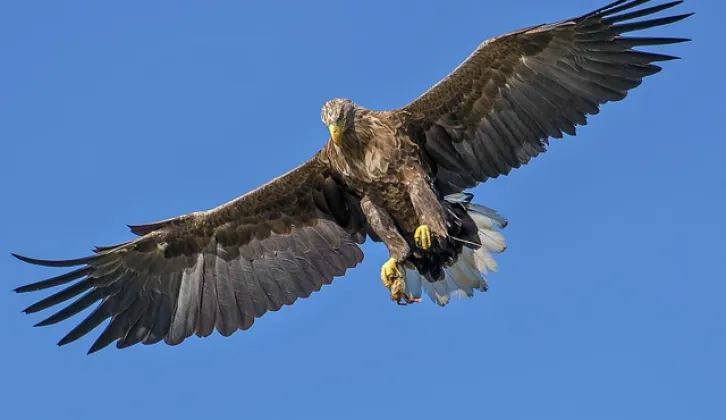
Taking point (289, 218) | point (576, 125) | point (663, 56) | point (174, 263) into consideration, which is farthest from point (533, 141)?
point (174, 263)

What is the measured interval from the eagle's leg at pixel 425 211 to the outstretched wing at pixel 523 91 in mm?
489

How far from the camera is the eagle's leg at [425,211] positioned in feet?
43.3

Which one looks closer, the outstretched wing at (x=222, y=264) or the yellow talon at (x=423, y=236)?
the yellow talon at (x=423, y=236)

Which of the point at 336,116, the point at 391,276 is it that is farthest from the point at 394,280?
the point at 336,116

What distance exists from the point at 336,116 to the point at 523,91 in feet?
5.59

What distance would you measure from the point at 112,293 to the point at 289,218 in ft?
5.73

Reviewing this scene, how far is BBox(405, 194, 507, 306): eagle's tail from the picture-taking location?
13.9 metres

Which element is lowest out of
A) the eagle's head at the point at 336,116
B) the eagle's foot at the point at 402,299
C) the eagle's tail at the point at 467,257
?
the eagle's foot at the point at 402,299

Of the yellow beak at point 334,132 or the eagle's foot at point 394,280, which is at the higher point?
the yellow beak at point 334,132

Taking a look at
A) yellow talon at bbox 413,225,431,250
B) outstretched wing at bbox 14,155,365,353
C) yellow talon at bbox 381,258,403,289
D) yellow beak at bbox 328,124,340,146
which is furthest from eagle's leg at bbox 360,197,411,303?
yellow beak at bbox 328,124,340,146

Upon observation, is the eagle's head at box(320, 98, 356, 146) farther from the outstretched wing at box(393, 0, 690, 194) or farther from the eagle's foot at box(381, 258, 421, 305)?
the eagle's foot at box(381, 258, 421, 305)

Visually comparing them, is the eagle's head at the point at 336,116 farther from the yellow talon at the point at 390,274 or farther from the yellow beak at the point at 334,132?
the yellow talon at the point at 390,274

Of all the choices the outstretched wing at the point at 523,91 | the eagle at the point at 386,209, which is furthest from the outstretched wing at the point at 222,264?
the outstretched wing at the point at 523,91

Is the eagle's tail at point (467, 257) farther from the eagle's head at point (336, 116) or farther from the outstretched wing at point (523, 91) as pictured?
the eagle's head at point (336, 116)
